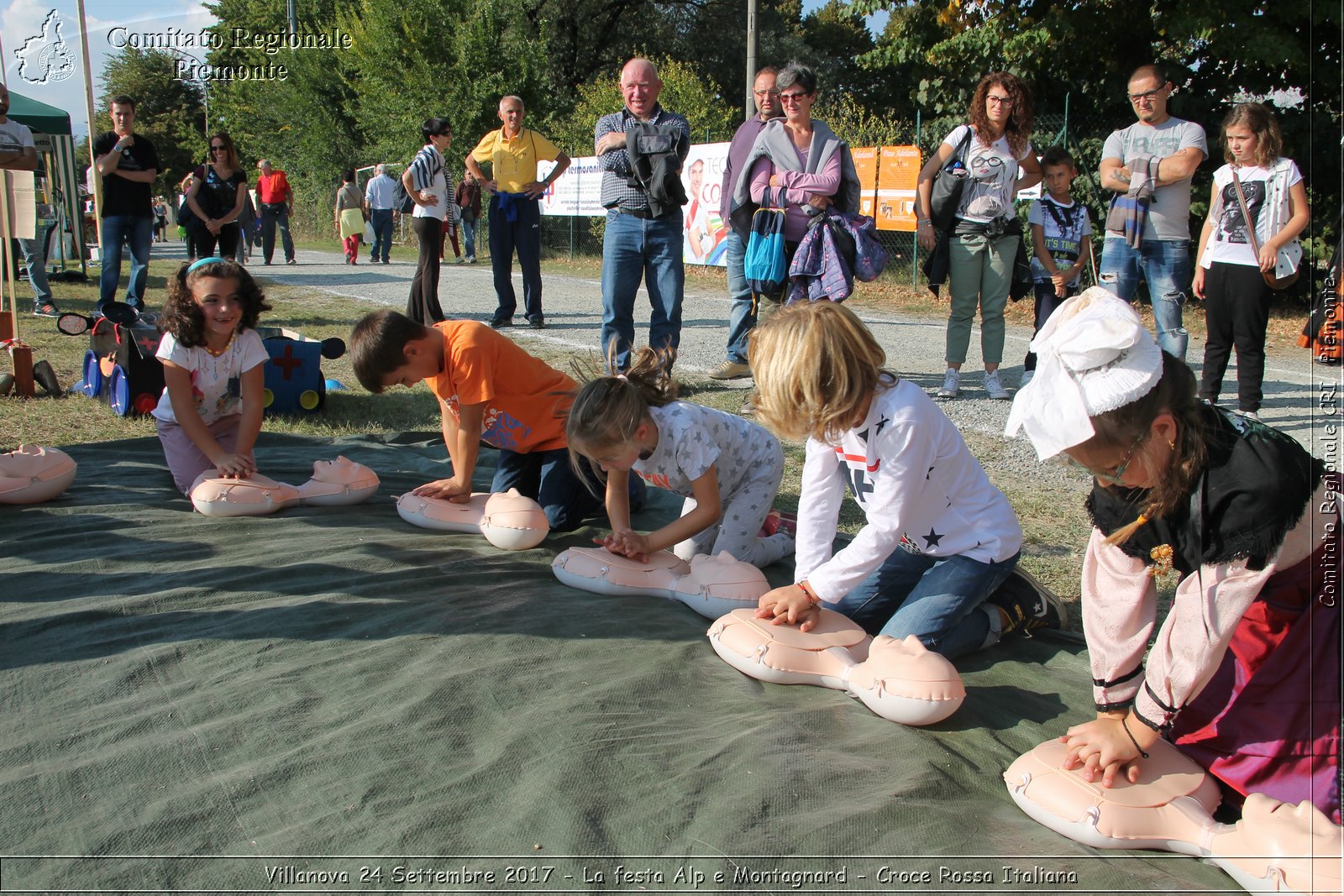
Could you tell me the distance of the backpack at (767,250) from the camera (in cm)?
536

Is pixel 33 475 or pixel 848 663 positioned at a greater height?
pixel 33 475

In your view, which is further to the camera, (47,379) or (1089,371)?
(47,379)

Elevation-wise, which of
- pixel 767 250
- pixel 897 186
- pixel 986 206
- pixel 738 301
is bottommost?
pixel 738 301

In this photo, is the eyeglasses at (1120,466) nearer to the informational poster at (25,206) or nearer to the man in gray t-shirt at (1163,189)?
the man in gray t-shirt at (1163,189)

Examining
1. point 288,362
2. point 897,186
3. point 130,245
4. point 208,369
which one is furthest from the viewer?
point 897,186

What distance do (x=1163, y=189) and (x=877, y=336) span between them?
3391 mm

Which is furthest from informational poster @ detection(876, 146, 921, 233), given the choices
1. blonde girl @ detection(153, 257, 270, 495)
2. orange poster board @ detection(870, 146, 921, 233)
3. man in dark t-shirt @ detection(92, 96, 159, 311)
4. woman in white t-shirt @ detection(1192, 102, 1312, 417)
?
blonde girl @ detection(153, 257, 270, 495)

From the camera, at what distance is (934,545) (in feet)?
8.31

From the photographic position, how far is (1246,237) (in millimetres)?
4777

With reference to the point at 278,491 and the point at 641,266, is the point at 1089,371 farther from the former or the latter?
the point at 641,266

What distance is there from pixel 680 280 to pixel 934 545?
352 cm

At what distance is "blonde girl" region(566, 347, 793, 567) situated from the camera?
2756 millimetres

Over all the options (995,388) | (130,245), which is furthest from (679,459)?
(130,245)

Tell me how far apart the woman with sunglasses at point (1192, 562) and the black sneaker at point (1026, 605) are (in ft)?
2.14
